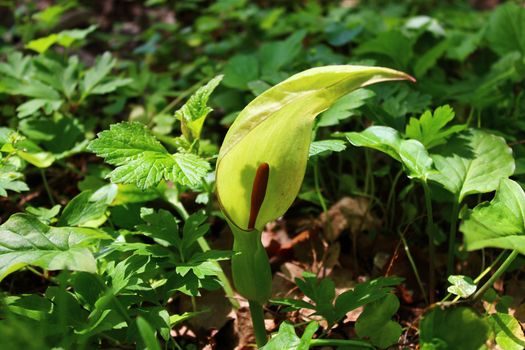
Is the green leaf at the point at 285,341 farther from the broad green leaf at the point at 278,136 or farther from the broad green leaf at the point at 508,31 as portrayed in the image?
the broad green leaf at the point at 508,31

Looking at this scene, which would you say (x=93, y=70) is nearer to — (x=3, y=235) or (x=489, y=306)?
(x=3, y=235)

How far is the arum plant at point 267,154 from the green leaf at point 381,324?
217 millimetres

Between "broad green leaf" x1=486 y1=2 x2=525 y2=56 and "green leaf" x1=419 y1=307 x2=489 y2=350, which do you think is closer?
"green leaf" x1=419 y1=307 x2=489 y2=350

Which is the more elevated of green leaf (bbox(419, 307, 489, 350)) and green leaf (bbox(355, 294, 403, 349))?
green leaf (bbox(419, 307, 489, 350))

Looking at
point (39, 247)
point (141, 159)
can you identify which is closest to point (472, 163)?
point (141, 159)

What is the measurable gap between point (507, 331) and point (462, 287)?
A: 139 mm

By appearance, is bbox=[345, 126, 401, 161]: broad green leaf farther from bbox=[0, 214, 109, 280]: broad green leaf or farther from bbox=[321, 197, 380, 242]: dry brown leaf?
bbox=[0, 214, 109, 280]: broad green leaf

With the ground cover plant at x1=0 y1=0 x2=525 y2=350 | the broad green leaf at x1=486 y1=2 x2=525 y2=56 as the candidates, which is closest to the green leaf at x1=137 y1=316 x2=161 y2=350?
the ground cover plant at x1=0 y1=0 x2=525 y2=350

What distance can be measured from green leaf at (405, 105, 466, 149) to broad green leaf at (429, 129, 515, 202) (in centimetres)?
5

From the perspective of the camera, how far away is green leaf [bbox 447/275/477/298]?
107 centimetres

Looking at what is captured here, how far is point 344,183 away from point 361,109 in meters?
0.30

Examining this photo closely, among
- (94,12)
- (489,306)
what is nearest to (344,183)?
(489,306)

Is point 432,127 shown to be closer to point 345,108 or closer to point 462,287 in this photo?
point 345,108

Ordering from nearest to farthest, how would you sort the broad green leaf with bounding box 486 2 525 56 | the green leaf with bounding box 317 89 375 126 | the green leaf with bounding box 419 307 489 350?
the green leaf with bounding box 419 307 489 350 < the green leaf with bounding box 317 89 375 126 < the broad green leaf with bounding box 486 2 525 56
